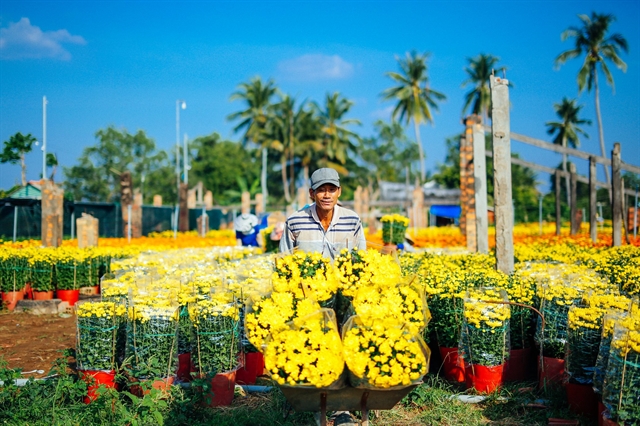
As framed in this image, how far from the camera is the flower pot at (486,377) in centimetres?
502

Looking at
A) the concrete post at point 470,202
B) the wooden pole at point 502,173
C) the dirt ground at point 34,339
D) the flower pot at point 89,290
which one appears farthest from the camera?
the concrete post at point 470,202

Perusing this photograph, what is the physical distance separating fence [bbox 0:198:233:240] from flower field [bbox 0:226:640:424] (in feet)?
35.1

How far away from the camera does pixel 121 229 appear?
23156mm

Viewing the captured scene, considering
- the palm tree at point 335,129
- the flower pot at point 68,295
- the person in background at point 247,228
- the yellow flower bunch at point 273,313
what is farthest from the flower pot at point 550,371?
the palm tree at point 335,129

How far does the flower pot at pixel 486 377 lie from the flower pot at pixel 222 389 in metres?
2.15

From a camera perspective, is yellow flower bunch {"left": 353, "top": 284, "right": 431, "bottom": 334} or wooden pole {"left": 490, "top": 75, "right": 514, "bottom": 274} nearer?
yellow flower bunch {"left": 353, "top": 284, "right": 431, "bottom": 334}

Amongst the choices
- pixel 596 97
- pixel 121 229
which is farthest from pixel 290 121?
pixel 121 229

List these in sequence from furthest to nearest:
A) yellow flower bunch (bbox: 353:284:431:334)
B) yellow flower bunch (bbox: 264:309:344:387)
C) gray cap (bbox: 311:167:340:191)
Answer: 1. gray cap (bbox: 311:167:340:191)
2. yellow flower bunch (bbox: 353:284:431:334)
3. yellow flower bunch (bbox: 264:309:344:387)

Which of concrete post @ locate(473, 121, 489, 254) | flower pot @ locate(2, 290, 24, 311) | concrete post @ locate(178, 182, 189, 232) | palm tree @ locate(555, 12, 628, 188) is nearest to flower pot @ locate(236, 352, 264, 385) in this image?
concrete post @ locate(473, 121, 489, 254)

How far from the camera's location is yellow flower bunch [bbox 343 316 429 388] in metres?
2.90

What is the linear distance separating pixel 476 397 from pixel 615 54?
38.7m

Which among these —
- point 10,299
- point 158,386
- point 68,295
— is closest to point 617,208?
point 158,386

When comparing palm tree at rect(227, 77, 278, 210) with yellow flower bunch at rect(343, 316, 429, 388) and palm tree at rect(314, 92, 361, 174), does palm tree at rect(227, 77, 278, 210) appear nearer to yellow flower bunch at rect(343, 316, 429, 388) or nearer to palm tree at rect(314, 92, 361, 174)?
palm tree at rect(314, 92, 361, 174)

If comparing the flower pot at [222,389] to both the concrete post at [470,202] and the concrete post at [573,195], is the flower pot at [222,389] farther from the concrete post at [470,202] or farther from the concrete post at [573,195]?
the concrete post at [573,195]
